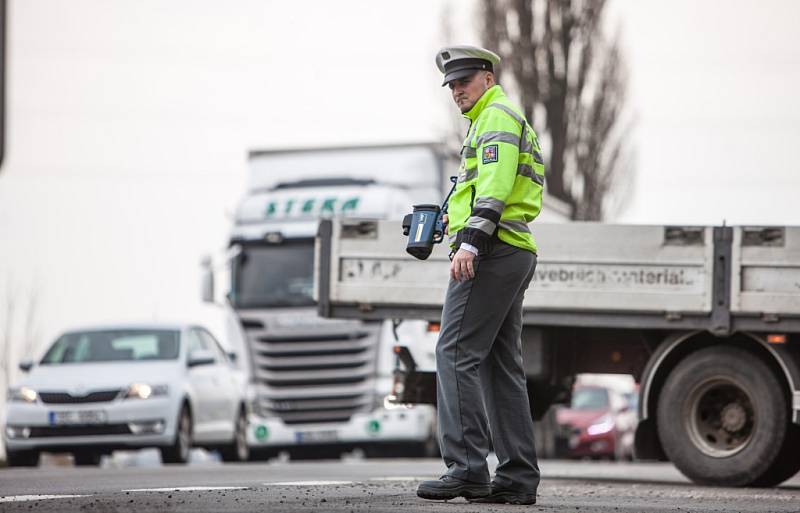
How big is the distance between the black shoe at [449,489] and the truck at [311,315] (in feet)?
41.3

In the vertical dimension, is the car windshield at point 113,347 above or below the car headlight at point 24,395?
above

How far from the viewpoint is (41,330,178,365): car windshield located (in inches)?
779

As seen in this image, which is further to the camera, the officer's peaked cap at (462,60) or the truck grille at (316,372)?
the truck grille at (316,372)

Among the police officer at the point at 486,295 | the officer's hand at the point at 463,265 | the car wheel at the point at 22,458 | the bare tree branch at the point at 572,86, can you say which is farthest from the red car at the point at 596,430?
the officer's hand at the point at 463,265

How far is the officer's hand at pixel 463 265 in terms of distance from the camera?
28.6ft

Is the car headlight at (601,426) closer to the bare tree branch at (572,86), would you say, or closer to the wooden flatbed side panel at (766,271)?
the bare tree branch at (572,86)

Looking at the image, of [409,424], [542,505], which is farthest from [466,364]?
[409,424]

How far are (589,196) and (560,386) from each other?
26.6 meters

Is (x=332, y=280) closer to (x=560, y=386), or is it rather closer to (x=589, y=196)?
(x=560, y=386)

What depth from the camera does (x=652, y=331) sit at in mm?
13086

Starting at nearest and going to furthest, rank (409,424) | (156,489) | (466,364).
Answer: (466,364) → (156,489) → (409,424)

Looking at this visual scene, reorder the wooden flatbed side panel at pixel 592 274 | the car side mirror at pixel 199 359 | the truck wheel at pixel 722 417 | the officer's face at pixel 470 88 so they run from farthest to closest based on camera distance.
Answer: the car side mirror at pixel 199 359 < the wooden flatbed side panel at pixel 592 274 < the truck wheel at pixel 722 417 < the officer's face at pixel 470 88

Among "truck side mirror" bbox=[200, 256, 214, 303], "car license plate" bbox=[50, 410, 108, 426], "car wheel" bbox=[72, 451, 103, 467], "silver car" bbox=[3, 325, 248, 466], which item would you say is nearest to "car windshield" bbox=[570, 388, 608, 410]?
"truck side mirror" bbox=[200, 256, 214, 303]

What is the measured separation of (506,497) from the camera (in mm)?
8906
